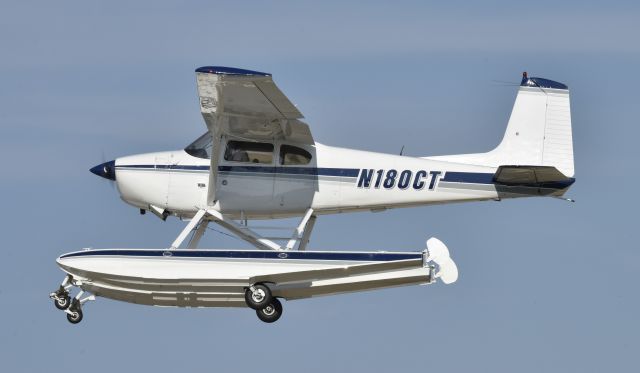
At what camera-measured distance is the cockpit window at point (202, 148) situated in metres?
22.0

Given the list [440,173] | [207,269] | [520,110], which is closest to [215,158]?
[207,269]

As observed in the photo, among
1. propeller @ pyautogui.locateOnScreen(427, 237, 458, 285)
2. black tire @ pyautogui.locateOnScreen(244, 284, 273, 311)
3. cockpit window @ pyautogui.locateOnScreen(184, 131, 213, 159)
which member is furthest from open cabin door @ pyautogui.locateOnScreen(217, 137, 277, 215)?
propeller @ pyautogui.locateOnScreen(427, 237, 458, 285)

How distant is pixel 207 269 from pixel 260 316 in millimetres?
1071

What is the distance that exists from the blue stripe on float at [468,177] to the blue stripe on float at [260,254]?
155 cm

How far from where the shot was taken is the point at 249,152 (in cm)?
2172

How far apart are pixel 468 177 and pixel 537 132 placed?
1.30m

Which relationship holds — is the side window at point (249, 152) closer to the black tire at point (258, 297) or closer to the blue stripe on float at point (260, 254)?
the blue stripe on float at point (260, 254)

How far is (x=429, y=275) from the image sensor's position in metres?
20.7

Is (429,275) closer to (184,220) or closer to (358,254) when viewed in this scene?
(358,254)

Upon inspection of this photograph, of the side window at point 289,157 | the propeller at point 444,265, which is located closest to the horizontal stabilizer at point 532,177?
A: the propeller at point 444,265

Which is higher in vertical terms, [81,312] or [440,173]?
[440,173]

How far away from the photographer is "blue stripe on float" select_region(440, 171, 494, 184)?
844 inches

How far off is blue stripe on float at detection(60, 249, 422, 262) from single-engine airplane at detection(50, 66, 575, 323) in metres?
0.01

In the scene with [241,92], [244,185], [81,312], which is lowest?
[81,312]
